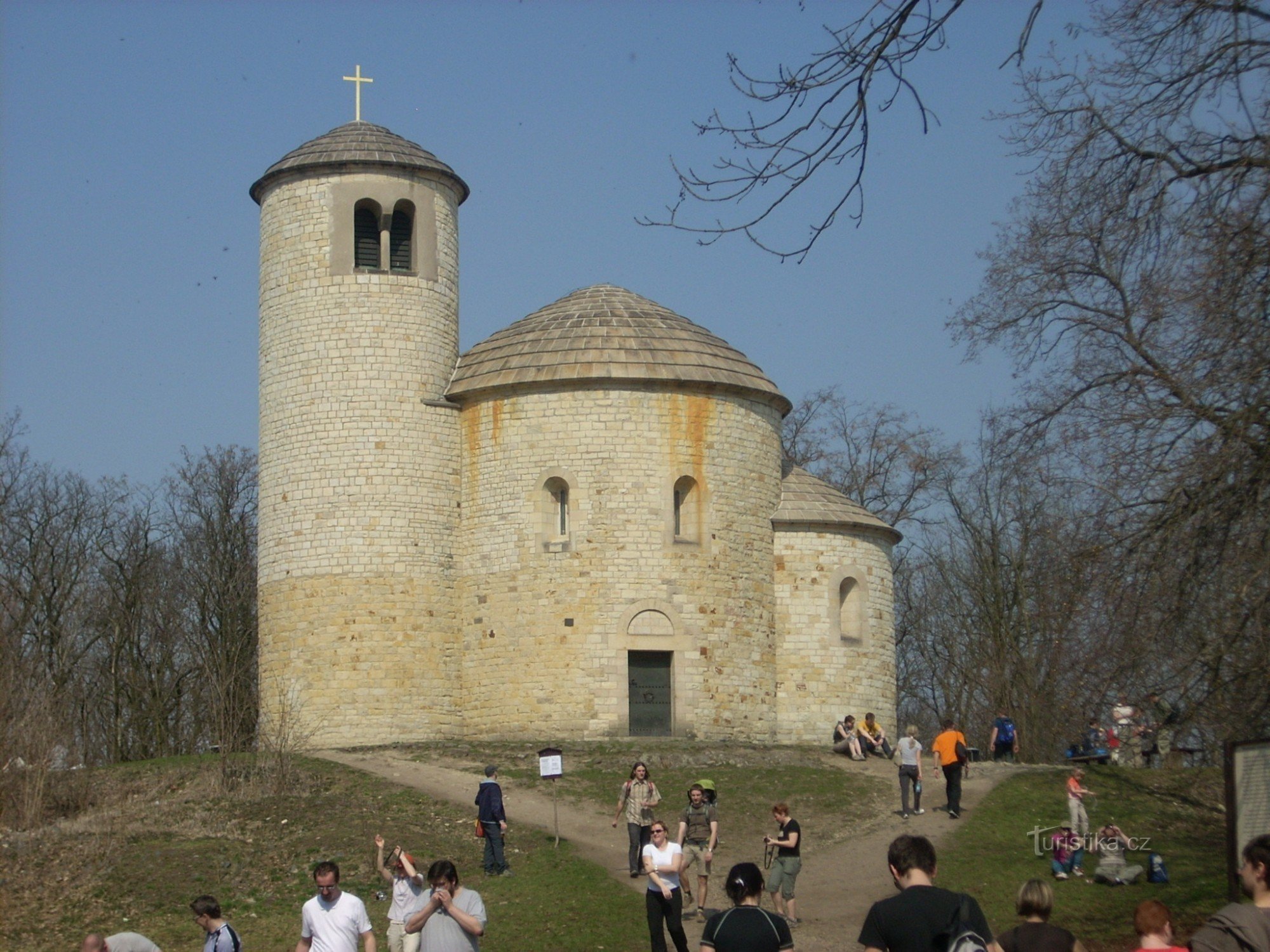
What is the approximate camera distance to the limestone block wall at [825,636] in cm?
3456

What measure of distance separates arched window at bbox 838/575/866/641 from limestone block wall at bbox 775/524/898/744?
0.06 ft

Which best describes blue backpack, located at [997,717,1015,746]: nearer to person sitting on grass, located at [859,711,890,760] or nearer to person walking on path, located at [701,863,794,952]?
person sitting on grass, located at [859,711,890,760]

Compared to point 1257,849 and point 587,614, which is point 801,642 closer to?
point 587,614

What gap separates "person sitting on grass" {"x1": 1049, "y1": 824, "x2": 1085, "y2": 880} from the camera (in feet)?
72.5

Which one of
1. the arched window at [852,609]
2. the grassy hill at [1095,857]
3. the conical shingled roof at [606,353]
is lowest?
the grassy hill at [1095,857]

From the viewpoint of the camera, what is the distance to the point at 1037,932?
9.44 meters

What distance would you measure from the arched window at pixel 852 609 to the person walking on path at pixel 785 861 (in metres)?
16.0

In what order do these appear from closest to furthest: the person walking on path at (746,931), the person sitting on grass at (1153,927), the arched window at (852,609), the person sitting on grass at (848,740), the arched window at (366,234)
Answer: the person sitting on grass at (1153,927) → the person walking on path at (746,931) → the person sitting on grass at (848,740) → the arched window at (366,234) → the arched window at (852,609)

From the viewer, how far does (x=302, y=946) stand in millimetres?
13133

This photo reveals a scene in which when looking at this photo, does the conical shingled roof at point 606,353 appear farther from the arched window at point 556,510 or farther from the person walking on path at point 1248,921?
the person walking on path at point 1248,921

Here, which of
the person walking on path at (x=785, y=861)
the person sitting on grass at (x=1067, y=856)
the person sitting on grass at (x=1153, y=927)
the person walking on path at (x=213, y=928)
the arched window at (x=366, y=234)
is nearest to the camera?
the person sitting on grass at (x=1153, y=927)

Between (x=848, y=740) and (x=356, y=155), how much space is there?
1485cm

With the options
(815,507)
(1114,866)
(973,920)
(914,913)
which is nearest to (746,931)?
(914,913)

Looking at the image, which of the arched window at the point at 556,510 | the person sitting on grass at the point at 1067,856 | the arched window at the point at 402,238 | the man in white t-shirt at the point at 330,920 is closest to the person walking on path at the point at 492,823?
the person sitting on grass at the point at 1067,856
